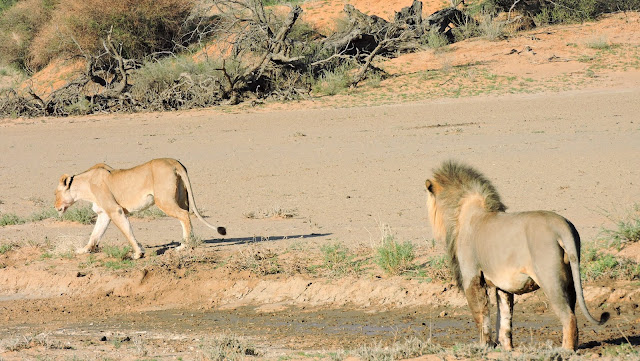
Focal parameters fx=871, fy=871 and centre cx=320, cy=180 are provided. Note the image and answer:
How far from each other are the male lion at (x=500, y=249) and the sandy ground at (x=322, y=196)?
1.03 m

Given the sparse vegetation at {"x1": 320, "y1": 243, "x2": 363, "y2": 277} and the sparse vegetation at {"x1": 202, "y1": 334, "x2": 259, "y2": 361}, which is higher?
the sparse vegetation at {"x1": 202, "y1": 334, "x2": 259, "y2": 361}

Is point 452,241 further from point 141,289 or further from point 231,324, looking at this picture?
point 141,289

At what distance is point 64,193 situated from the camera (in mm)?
11297

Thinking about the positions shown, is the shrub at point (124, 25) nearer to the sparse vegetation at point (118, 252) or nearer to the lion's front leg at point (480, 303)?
the sparse vegetation at point (118, 252)

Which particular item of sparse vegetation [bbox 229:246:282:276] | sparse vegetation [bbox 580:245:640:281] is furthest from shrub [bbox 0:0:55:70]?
sparse vegetation [bbox 580:245:640:281]

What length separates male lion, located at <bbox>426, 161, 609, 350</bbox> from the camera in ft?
18.0

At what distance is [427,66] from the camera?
26.6 metres

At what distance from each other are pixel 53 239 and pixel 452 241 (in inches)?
302

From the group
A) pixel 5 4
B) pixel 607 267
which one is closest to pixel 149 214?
pixel 607 267

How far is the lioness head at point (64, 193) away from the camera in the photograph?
11.2 metres

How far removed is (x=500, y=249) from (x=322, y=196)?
883 cm

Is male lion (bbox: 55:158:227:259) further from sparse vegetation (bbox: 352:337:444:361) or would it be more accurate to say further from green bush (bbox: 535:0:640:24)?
green bush (bbox: 535:0:640:24)

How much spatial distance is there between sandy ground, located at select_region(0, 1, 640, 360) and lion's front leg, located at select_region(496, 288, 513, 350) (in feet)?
2.44

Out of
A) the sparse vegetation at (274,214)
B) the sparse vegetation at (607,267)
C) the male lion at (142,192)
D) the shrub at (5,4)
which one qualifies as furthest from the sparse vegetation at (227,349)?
the shrub at (5,4)
